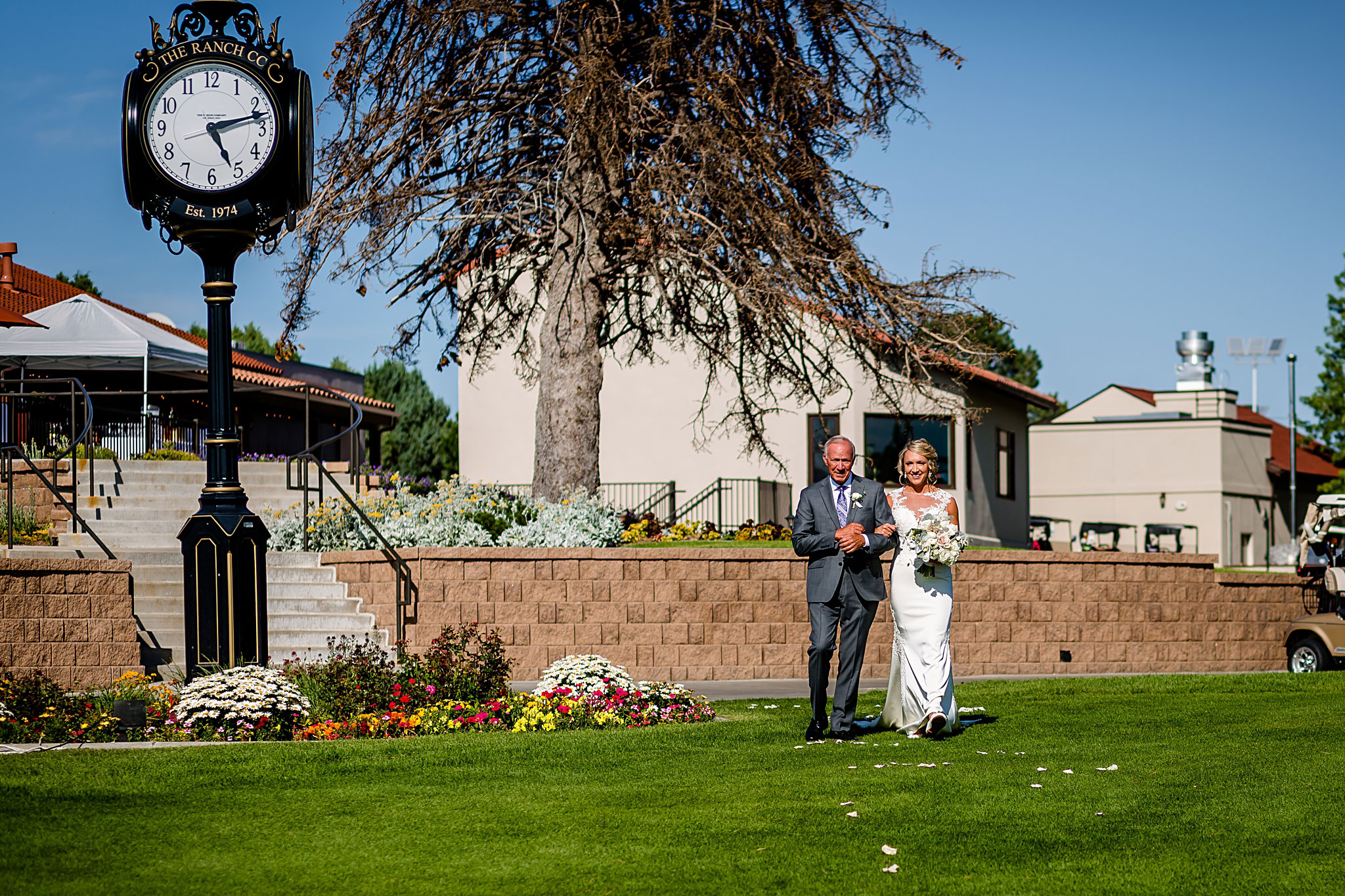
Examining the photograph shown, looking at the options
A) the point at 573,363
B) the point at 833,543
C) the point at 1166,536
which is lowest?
the point at 1166,536

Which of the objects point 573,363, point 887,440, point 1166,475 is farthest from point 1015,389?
point 573,363

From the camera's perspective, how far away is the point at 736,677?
15141 millimetres

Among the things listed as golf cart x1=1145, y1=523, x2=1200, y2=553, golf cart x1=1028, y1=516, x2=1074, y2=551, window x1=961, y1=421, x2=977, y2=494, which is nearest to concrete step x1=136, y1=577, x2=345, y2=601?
golf cart x1=1028, y1=516, x2=1074, y2=551

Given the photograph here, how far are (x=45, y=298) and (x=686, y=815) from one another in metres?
29.0

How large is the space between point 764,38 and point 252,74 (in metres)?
9.50

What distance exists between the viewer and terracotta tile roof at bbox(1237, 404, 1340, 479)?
170ft

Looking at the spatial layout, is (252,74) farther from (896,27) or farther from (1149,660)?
(1149,660)

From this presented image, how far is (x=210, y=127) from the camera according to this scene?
9.86m

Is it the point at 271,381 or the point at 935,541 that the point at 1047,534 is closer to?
the point at 271,381

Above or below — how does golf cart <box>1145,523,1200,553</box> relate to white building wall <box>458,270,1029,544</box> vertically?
below

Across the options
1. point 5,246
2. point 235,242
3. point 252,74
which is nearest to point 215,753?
point 235,242

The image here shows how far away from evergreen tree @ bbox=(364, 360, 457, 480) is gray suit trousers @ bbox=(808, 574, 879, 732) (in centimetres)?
4478

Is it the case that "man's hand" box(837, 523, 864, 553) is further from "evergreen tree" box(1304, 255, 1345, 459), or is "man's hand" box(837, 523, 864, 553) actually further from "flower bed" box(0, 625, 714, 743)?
"evergreen tree" box(1304, 255, 1345, 459)

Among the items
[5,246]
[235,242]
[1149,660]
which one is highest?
[5,246]
